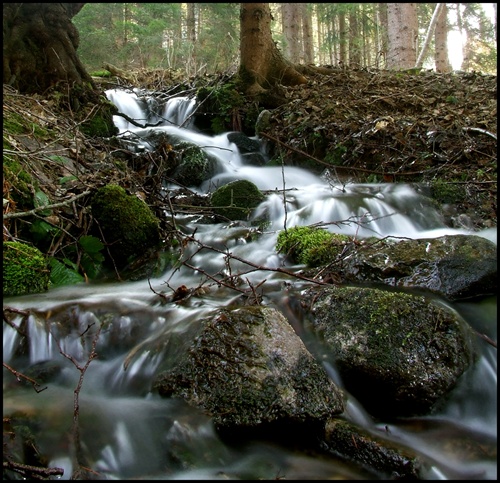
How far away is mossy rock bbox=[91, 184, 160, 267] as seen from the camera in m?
3.75

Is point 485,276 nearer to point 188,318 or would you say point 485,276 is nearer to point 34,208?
point 188,318

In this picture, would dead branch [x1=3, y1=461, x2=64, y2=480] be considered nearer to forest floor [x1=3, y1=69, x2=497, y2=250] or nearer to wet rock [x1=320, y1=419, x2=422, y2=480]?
A: wet rock [x1=320, y1=419, x2=422, y2=480]

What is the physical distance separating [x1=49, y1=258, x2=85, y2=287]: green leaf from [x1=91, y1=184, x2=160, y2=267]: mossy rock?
1.62 ft

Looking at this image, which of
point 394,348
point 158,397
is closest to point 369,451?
point 394,348

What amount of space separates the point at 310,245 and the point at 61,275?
6.72 ft

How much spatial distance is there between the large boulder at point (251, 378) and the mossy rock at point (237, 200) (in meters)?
2.71

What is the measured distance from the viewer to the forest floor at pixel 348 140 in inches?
158

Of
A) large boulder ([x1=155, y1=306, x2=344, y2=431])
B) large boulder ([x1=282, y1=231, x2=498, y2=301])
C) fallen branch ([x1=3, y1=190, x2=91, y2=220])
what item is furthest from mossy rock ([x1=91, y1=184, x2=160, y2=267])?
large boulder ([x1=155, y1=306, x2=344, y2=431])

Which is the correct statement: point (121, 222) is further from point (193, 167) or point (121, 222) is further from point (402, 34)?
point (402, 34)

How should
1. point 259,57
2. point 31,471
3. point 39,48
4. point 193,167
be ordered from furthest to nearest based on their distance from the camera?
1. point 259,57
2. point 39,48
3. point 193,167
4. point 31,471

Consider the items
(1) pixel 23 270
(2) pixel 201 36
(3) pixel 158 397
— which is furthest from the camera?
(2) pixel 201 36

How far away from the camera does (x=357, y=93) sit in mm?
7695

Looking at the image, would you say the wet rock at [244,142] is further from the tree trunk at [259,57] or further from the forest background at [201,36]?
the forest background at [201,36]

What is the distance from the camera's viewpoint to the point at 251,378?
7.00ft
